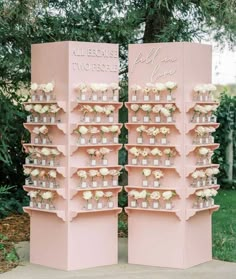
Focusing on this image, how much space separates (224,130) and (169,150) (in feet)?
22.6

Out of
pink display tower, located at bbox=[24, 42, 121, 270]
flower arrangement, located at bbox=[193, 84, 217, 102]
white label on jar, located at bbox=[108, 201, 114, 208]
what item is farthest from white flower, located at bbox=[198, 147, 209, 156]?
white label on jar, located at bbox=[108, 201, 114, 208]

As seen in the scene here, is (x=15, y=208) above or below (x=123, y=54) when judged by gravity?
below

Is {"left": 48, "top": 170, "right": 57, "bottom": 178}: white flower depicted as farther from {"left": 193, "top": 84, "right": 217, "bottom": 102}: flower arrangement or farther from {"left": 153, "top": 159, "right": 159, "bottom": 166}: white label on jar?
{"left": 193, "top": 84, "right": 217, "bottom": 102}: flower arrangement

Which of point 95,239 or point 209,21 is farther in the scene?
point 209,21

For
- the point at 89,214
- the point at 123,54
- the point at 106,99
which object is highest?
the point at 123,54

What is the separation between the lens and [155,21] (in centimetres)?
1079

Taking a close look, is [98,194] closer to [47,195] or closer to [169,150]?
[47,195]

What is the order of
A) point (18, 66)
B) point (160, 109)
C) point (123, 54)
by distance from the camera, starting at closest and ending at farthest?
1. point (160, 109)
2. point (18, 66)
3. point (123, 54)

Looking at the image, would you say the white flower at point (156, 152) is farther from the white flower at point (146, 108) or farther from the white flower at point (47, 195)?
the white flower at point (47, 195)

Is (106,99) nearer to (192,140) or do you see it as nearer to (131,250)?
(192,140)

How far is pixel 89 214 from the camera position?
744 centimetres

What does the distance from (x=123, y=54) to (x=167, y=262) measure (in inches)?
167

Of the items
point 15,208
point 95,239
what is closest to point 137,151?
point 95,239

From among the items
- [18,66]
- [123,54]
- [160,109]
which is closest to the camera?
[160,109]
